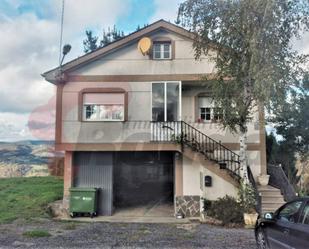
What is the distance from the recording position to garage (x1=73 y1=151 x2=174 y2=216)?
16844 millimetres

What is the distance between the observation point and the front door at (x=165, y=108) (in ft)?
52.1

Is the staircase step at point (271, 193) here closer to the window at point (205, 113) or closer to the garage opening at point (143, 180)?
the window at point (205, 113)

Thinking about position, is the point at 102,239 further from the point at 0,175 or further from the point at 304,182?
the point at 0,175

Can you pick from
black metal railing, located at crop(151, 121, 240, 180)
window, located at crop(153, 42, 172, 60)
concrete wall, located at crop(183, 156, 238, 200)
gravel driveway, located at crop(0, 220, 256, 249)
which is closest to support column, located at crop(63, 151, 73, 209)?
gravel driveway, located at crop(0, 220, 256, 249)

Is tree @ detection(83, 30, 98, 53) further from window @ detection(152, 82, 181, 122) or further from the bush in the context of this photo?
Result: the bush

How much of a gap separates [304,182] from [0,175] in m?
20.4

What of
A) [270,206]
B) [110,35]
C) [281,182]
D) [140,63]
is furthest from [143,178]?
[110,35]

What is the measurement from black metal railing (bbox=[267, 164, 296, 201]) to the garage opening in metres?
4.88

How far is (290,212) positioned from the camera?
6957mm

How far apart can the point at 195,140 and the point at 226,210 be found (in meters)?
3.59

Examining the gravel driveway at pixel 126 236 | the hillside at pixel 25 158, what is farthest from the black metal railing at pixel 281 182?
the hillside at pixel 25 158

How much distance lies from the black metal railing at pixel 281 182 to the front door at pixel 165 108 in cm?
502

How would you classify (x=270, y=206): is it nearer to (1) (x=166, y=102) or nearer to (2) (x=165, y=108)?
(2) (x=165, y=108)

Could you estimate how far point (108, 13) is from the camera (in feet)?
46.1
